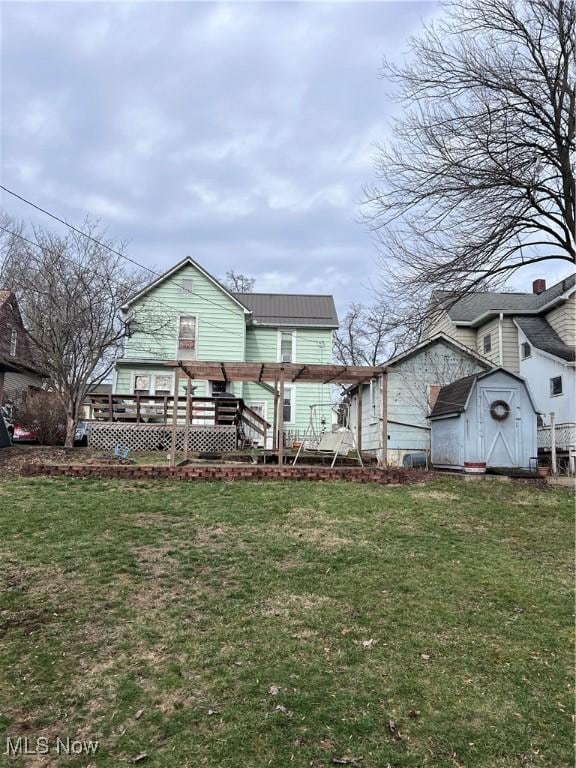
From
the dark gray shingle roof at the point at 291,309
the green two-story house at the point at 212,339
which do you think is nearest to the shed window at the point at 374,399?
the green two-story house at the point at 212,339

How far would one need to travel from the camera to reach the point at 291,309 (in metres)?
21.0

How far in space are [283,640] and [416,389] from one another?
13098 millimetres

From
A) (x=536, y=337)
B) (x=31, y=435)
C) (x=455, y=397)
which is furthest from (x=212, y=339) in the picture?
(x=536, y=337)

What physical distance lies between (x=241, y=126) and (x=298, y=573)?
31.0 feet

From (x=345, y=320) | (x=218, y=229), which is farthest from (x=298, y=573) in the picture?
(x=345, y=320)

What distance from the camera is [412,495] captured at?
28.8 feet

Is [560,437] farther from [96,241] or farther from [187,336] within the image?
[96,241]

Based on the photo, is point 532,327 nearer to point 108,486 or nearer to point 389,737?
point 108,486

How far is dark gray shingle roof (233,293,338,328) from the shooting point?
66.6 ft

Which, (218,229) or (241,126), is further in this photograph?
(218,229)

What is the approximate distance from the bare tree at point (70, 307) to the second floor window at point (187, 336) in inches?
160

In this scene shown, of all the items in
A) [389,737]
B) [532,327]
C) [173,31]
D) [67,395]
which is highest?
[173,31]

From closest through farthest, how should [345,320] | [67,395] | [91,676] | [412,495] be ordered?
1. [91,676]
2. [412,495]
3. [67,395]
4. [345,320]

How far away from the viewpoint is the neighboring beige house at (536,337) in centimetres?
1476
